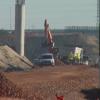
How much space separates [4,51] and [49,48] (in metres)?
13.2

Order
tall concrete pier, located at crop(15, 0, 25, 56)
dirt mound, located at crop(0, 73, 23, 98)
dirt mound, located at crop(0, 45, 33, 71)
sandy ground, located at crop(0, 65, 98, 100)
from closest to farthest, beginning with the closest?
1. dirt mound, located at crop(0, 73, 23, 98)
2. sandy ground, located at crop(0, 65, 98, 100)
3. dirt mound, located at crop(0, 45, 33, 71)
4. tall concrete pier, located at crop(15, 0, 25, 56)

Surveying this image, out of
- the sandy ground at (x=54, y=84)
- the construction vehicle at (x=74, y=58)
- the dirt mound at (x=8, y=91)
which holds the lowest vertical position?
the construction vehicle at (x=74, y=58)

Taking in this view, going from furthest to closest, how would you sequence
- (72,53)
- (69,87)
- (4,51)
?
1. (72,53)
2. (4,51)
3. (69,87)

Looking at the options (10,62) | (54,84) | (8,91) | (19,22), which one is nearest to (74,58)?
(10,62)

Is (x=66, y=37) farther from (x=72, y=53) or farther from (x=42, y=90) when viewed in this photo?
(x=42, y=90)

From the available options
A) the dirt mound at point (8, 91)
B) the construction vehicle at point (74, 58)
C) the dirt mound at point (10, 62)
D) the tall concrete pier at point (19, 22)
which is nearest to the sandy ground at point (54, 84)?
the dirt mound at point (8, 91)

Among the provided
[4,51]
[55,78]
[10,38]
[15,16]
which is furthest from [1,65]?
[10,38]

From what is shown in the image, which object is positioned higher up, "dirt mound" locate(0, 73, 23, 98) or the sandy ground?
"dirt mound" locate(0, 73, 23, 98)

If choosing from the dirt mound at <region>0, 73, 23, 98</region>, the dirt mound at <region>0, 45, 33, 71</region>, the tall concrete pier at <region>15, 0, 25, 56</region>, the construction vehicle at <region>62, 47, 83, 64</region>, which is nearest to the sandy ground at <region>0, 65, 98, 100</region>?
the dirt mound at <region>0, 73, 23, 98</region>

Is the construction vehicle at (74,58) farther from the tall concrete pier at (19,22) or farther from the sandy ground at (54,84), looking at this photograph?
the sandy ground at (54,84)

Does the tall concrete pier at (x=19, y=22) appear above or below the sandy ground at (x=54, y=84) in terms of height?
above

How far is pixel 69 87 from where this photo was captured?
33.9 m

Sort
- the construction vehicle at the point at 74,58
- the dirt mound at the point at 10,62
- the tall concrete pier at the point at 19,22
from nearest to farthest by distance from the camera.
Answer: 1. the dirt mound at the point at 10,62
2. the construction vehicle at the point at 74,58
3. the tall concrete pier at the point at 19,22

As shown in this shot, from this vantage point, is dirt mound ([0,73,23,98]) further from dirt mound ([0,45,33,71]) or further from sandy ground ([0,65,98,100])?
dirt mound ([0,45,33,71])
